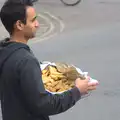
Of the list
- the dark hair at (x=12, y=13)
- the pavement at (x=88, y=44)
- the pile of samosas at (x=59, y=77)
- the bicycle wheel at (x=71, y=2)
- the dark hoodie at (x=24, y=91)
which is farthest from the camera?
the bicycle wheel at (x=71, y=2)

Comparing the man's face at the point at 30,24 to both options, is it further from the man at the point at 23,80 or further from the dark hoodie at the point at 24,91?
the dark hoodie at the point at 24,91

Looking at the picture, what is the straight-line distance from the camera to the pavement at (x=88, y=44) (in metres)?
7.83

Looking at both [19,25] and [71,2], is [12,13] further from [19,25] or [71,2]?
[71,2]

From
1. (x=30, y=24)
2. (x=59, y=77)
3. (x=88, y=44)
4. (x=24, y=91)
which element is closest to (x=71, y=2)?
(x=88, y=44)

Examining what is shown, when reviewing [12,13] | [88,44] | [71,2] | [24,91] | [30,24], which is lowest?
[71,2]

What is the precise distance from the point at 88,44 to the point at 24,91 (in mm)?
7929

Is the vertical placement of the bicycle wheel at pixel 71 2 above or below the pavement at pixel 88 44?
below

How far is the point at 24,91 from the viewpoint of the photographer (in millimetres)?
3535

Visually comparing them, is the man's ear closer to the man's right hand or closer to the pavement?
the man's right hand

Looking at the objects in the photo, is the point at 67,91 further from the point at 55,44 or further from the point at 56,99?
the point at 55,44

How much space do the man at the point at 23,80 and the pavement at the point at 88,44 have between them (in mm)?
3783

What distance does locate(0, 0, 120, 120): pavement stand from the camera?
7834 millimetres

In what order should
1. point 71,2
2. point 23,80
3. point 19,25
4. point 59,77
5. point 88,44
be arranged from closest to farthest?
point 23,80
point 19,25
point 59,77
point 88,44
point 71,2

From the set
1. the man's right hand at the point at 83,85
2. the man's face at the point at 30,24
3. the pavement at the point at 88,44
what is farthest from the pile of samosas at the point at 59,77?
the pavement at the point at 88,44
